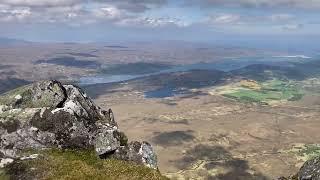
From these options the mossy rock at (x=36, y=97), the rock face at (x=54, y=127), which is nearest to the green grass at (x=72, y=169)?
the rock face at (x=54, y=127)

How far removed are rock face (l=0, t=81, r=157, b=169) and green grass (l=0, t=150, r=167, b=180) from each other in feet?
7.90

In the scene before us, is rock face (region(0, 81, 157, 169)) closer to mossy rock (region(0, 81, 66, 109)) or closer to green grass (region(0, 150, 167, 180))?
mossy rock (region(0, 81, 66, 109))

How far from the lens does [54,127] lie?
42344 mm

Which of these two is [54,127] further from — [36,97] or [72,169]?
[72,169]

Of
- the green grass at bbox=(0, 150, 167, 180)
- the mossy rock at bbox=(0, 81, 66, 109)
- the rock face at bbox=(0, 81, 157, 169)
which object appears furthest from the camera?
the mossy rock at bbox=(0, 81, 66, 109)

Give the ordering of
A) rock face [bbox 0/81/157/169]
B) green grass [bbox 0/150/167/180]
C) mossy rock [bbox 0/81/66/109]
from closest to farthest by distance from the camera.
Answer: green grass [bbox 0/150/167/180], rock face [bbox 0/81/157/169], mossy rock [bbox 0/81/66/109]

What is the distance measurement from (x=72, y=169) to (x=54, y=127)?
7.58 m

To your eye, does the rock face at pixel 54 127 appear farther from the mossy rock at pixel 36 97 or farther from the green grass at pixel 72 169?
the green grass at pixel 72 169

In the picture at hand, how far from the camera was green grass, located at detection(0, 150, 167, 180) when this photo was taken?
3459 cm

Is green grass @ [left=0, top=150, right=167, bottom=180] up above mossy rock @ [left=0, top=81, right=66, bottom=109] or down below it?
below

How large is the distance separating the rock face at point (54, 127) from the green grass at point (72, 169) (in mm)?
2409

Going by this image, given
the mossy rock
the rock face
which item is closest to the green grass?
the rock face

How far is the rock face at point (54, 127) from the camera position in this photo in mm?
41219

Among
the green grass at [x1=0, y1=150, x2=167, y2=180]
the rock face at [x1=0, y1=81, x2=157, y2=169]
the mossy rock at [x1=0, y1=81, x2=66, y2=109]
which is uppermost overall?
the mossy rock at [x1=0, y1=81, x2=66, y2=109]
